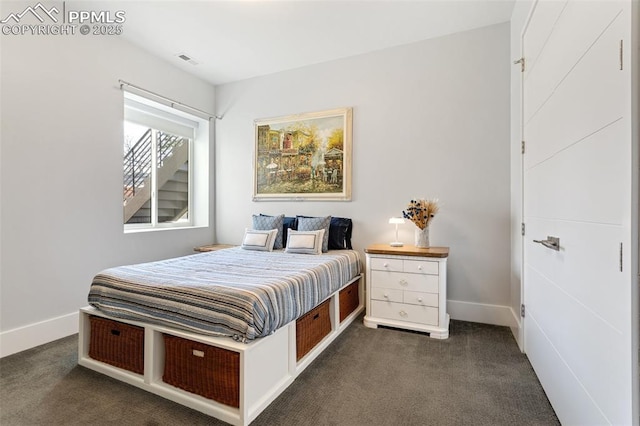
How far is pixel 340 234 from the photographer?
11.1ft

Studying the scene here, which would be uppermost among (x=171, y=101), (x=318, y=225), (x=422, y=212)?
(x=171, y=101)

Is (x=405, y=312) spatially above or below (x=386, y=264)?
below

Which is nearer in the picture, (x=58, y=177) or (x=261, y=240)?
(x=58, y=177)

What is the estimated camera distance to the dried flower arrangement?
2.89 meters

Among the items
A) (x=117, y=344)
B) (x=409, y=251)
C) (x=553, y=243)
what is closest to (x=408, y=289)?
(x=409, y=251)

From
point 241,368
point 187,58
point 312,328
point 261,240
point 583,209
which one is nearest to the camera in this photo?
point 583,209

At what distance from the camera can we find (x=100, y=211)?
116 inches

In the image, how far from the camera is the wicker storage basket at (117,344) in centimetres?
191

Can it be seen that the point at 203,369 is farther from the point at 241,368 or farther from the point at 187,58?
the point at 187,58

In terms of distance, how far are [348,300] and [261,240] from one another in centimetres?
113

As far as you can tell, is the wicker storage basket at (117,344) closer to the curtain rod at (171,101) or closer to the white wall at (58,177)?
the white wall at (58,177)

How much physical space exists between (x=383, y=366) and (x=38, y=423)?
77.6 inches

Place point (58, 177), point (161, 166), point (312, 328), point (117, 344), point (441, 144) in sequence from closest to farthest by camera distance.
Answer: point (117, 344)
point (312, 328)
point (58, 177)
point (441, 144)
point (161, 166)

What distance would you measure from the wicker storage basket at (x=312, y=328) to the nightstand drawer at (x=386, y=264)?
0.62 metres
